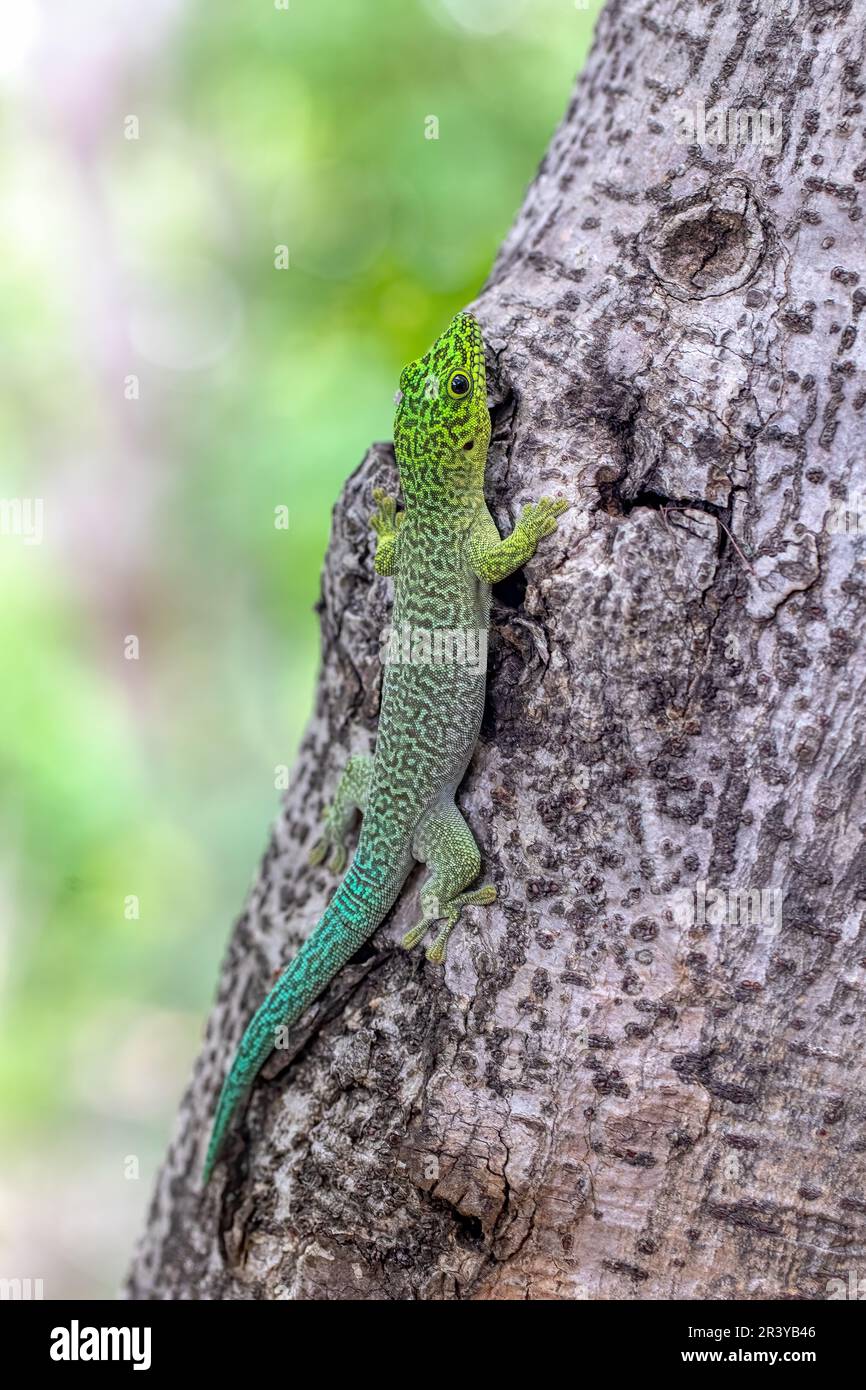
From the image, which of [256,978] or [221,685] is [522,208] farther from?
[221,685]

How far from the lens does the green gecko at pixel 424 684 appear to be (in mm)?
2668

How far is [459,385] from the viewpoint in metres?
2.79

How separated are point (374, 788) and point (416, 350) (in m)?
2.69

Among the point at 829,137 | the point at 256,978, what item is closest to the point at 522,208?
the point at 829,137

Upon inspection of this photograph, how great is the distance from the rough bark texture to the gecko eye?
170 millimetres

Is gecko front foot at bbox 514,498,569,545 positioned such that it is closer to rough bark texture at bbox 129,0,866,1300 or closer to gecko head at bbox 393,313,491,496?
rough bark texture at bbox 129,0,866,1300

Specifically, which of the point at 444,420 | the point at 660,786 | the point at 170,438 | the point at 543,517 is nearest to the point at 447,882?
the point at 660,786

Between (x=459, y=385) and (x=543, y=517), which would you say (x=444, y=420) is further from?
(x=543, y=517)

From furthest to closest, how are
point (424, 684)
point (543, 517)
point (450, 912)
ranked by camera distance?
point (424, 684)
point (450, 912)
point (543, 517)

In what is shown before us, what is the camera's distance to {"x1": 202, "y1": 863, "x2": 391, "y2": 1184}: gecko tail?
9.09ft

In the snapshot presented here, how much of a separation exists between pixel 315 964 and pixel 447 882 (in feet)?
1.63

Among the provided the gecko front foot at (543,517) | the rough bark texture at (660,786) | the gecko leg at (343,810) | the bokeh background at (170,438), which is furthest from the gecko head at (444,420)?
the bokeh background at (170,438)

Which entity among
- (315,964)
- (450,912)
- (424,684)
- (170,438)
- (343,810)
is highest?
(170,438)

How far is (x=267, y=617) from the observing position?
6.91 meters
